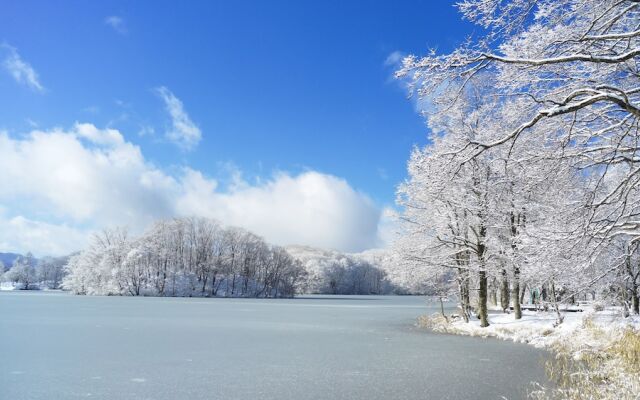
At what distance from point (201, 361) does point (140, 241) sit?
3511 inches

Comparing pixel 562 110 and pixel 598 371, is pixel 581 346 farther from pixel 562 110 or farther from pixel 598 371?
pixel 562 110

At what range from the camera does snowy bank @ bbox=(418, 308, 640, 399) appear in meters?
9.61

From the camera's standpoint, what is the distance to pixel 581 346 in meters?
15.8

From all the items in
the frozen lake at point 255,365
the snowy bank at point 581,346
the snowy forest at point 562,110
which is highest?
the snowy forest at point 562,110

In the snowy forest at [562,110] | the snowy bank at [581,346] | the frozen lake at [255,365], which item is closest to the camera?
the snowy forest at [562,110]

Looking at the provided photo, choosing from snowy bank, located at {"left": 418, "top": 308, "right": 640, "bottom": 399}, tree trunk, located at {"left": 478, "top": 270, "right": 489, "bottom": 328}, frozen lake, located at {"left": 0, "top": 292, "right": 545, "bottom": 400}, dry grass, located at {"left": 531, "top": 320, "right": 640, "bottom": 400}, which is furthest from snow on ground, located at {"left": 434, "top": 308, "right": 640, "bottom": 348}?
frozen lake, located at {"left": 0, "top": 292, "right": 545, "bottom": 400}

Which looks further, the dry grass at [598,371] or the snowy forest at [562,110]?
the dry grass at [598,371]

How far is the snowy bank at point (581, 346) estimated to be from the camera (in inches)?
378

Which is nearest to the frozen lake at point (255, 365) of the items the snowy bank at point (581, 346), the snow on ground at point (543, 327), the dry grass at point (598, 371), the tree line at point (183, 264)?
the dry grass at point (598, 371)

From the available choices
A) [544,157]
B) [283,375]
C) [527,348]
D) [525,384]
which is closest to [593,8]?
[544,157]

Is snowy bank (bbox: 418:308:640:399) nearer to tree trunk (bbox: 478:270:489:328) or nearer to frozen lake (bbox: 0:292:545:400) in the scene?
tree trunk (bbox: 478:270:489:328)

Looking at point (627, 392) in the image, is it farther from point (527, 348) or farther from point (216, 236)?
point (216, 236)

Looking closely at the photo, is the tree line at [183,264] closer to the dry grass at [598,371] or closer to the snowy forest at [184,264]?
the snowy forest at [184,264]

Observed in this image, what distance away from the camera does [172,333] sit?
2312 centimetres
